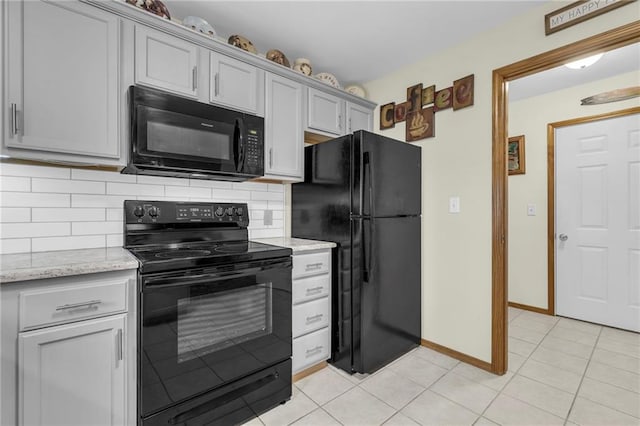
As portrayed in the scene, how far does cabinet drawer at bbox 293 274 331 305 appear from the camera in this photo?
6.42 feet

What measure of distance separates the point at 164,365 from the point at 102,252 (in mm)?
681

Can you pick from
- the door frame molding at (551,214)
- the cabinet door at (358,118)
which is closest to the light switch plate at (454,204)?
the cabinet door at (358,118)

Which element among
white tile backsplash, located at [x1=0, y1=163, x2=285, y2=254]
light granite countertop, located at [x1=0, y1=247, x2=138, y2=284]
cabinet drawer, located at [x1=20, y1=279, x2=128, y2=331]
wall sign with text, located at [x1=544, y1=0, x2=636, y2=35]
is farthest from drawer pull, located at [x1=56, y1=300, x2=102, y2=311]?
wall sign with text, located at [x1=544, y1=0, x2=636, y2=35]

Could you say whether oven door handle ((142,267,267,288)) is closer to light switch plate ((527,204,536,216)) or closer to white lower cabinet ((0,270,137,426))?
white lower cabinet ((0,270,137,426))

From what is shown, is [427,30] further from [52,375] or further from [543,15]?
[52,375]

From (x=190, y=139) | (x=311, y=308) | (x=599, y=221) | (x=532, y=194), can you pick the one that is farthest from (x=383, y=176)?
(x=599, y=221)

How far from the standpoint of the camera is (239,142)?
188cm

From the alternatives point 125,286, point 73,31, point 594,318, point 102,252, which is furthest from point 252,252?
point 594,318

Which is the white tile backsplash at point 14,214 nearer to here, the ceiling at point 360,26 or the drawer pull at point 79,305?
the drawer pull at point 79,305

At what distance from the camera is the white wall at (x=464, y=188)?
84.6 inches

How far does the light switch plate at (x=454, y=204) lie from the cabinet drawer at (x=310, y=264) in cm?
110

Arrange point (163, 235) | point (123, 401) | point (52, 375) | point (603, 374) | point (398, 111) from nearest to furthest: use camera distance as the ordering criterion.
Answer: point (52, 375), point (123, 401), point (163, 235), point (603, 374), point (398, 111)

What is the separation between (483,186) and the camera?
223cm

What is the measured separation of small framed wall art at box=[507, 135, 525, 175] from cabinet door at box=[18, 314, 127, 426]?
414 centimetres
